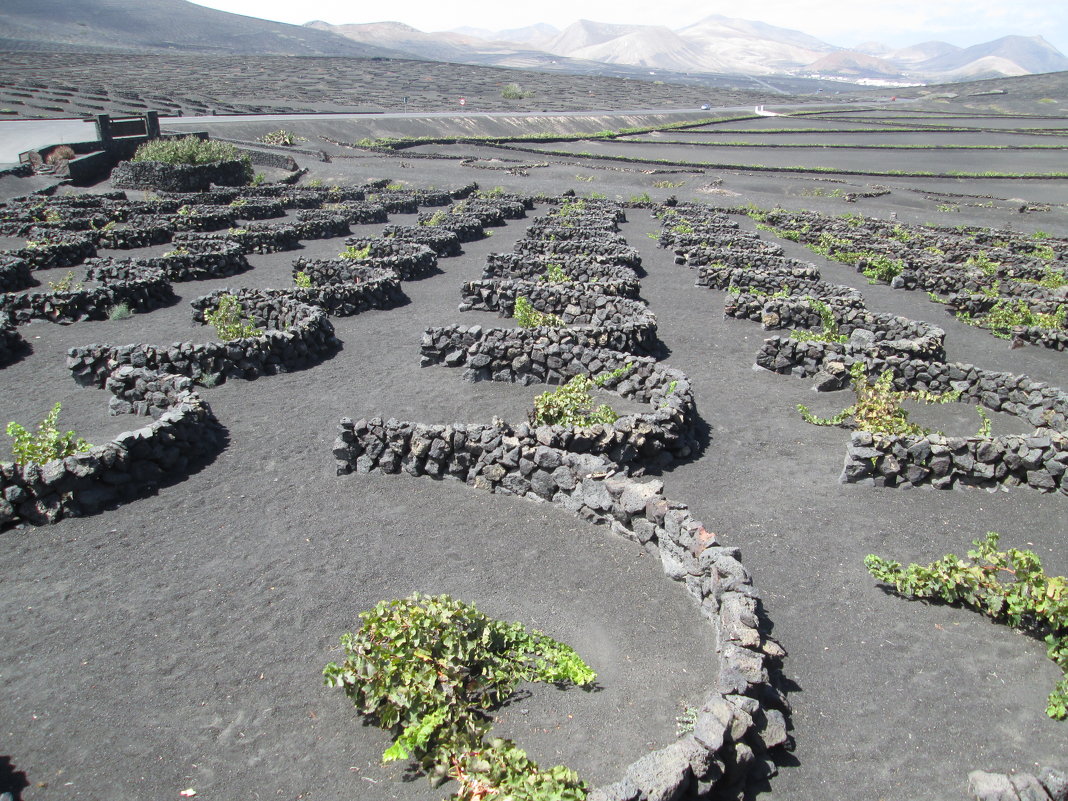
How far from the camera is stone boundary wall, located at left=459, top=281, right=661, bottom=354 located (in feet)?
48.9

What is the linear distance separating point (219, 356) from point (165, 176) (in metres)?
29.2

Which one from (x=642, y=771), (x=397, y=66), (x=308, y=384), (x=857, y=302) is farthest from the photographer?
(x=397, y=66)

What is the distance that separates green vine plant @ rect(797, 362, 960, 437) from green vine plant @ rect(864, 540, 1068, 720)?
323 centimetres

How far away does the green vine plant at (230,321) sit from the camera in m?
14.5

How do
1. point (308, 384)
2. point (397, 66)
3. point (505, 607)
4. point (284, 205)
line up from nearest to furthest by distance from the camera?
point (505, 607) < point (308, 384) < point (284, 205) < point (397, 66)

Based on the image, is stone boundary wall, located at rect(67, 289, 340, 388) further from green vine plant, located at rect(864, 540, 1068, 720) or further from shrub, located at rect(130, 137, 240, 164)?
shrub, located at rect(130, 137, 240, 164)

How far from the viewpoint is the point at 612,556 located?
848 cm

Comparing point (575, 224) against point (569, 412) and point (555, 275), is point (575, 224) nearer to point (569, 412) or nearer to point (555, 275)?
point (555, 275)

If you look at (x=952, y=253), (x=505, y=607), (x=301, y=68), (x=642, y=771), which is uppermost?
(x=301, y=68)

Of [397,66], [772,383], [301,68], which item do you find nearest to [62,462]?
[772,383]

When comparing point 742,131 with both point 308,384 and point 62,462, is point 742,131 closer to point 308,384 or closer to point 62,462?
point 308,384

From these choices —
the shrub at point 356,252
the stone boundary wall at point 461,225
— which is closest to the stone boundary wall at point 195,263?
the shrub at point 356,252

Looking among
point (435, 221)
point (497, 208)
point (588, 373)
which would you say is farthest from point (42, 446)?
point (497, 208)

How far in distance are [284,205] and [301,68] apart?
102 m
